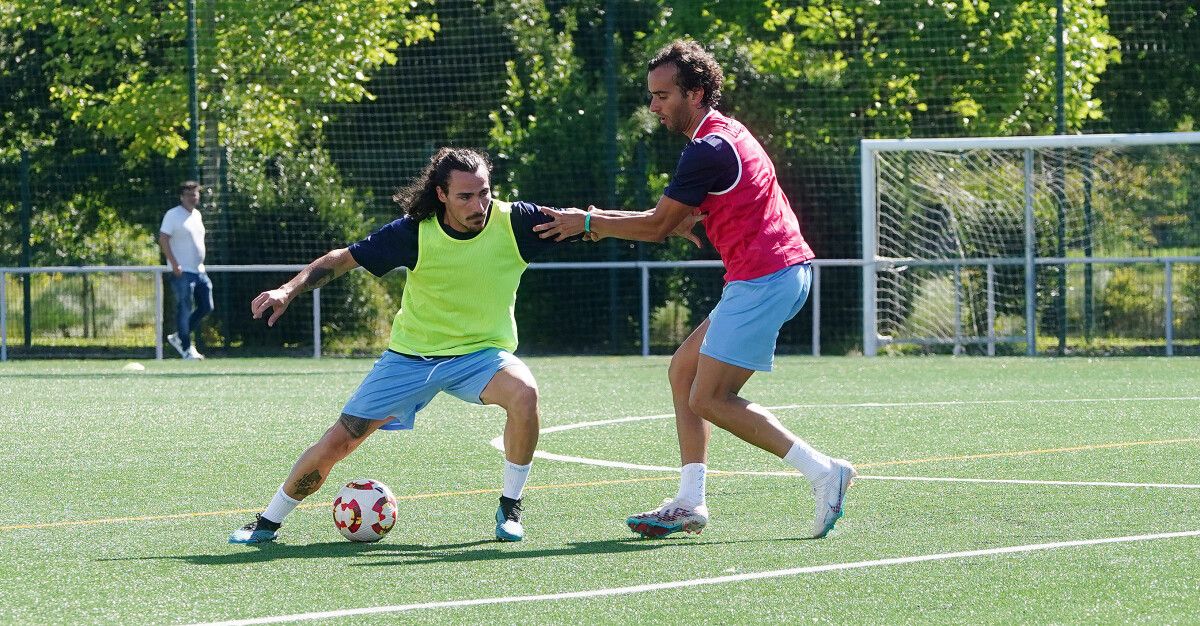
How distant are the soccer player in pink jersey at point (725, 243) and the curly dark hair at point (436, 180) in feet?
1.27

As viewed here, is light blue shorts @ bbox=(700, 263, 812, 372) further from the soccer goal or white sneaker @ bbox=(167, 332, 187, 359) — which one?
white sneaker @ bbox=(167, 332, 187, 359)

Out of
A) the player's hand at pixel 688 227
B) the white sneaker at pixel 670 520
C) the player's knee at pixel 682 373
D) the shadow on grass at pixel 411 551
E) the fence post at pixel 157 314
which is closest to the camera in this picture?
the shadow on grass at pixel 411 551

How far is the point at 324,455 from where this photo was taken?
257 inches

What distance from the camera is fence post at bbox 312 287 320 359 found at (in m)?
19.2

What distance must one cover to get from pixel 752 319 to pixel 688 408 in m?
0.56

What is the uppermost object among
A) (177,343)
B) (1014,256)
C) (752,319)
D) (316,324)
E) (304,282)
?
(1014,256)

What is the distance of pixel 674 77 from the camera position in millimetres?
6520

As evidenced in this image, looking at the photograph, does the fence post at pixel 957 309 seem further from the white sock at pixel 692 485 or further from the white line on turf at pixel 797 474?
the white sock at pixel 692 485

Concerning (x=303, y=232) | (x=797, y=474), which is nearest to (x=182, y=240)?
(x=303, y=232)

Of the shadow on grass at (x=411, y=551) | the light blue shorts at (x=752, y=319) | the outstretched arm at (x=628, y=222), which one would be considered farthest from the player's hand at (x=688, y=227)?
the shadow on grass at (x=411, y=551)

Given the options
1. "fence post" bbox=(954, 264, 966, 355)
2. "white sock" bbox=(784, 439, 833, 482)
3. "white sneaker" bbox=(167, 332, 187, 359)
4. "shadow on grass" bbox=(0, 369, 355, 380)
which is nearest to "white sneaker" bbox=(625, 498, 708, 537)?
"white sock" bbox=(784, 439, 833, 482)

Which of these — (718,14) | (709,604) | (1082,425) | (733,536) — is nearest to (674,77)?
(733,536)

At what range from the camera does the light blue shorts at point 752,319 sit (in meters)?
6.46

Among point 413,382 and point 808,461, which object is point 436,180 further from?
point 808,461
